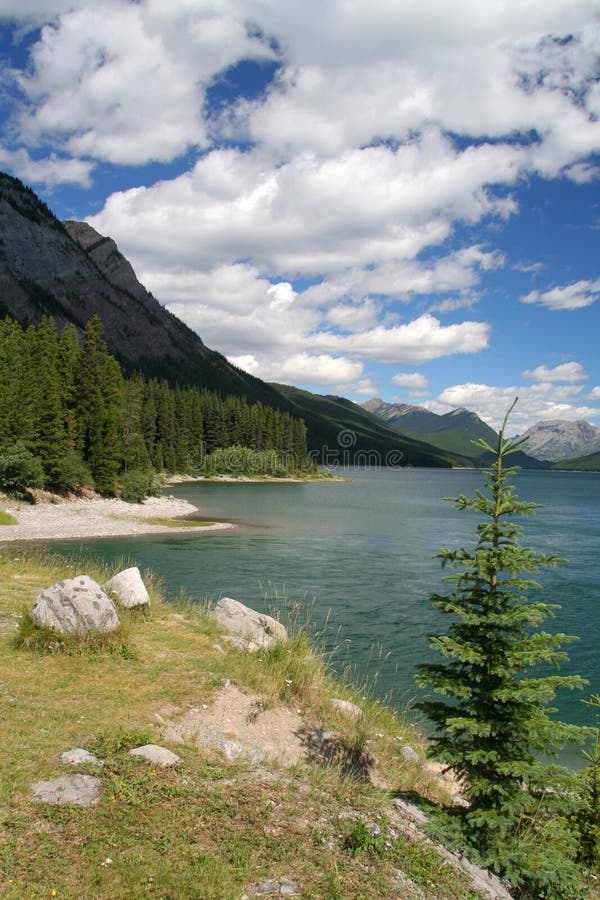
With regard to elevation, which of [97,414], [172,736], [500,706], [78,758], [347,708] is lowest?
[347,708]

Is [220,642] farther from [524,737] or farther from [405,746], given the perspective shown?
[524,737]

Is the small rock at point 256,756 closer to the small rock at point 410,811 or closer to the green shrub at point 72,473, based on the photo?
the small rock at point 410,811

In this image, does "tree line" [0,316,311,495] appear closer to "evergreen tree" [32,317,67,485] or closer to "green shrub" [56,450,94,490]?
"evergreen tree" [32,317,67,485]

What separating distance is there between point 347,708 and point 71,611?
6653 mm

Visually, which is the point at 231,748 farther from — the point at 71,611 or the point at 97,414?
the point at 97,414

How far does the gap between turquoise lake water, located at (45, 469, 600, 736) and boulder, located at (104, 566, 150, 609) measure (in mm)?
6731

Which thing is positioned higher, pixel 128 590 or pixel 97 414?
pixel 97 414

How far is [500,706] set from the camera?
863 centimetres

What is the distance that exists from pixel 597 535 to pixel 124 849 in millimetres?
65700

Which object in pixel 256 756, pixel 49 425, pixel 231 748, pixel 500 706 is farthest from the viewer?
pixel 49 425

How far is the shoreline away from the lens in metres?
44.3

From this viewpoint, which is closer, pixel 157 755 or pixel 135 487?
pixel 157 755

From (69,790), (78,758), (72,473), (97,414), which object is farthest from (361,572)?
(97,414)

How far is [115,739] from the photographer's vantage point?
8719 millimetres
